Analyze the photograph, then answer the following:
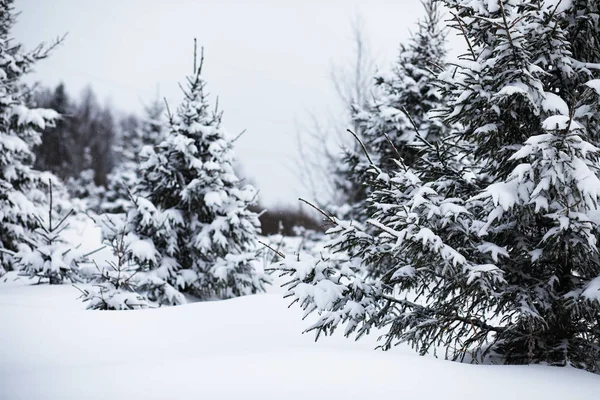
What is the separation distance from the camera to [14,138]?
8.61 metres

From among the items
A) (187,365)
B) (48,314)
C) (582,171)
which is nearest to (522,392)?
(582,171)

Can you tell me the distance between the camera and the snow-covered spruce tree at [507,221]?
2.63m

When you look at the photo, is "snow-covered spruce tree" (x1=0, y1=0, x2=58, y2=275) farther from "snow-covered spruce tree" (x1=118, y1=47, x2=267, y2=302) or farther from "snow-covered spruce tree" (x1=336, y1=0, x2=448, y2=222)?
"snow-covered spruce tree" (x1=336, y1=0, x2=448, y2=222)

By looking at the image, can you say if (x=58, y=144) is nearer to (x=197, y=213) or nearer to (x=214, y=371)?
(x=197, y=213)

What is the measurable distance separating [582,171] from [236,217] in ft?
17.5

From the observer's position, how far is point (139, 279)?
6523 millimetres

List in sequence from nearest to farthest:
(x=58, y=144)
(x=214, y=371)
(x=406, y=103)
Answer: (x=214, y=371) < (x=406, y=103) < (x=58, y=144)

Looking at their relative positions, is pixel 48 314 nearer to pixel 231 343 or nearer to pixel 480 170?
pixel 231 343

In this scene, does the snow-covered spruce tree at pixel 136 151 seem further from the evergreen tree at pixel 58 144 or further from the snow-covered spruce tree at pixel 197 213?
the snow-covered spruce tree at pixel 197 213

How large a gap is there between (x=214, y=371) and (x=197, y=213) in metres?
5.19

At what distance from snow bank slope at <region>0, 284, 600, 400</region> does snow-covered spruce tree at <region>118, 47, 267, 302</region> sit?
3.03 meters

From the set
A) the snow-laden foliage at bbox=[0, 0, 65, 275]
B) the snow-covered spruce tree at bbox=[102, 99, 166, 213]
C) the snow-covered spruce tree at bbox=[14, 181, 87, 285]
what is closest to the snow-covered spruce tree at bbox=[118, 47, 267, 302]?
the snow-covered spruce tree at bbox=[14, 181, 87, 285]

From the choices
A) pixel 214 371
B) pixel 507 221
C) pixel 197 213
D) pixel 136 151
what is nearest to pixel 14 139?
pixel 197 213

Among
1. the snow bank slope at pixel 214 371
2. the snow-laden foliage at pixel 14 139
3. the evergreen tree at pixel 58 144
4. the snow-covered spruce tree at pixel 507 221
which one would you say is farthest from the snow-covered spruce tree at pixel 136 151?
the snow-covered spruce tree at pixel 507 221
